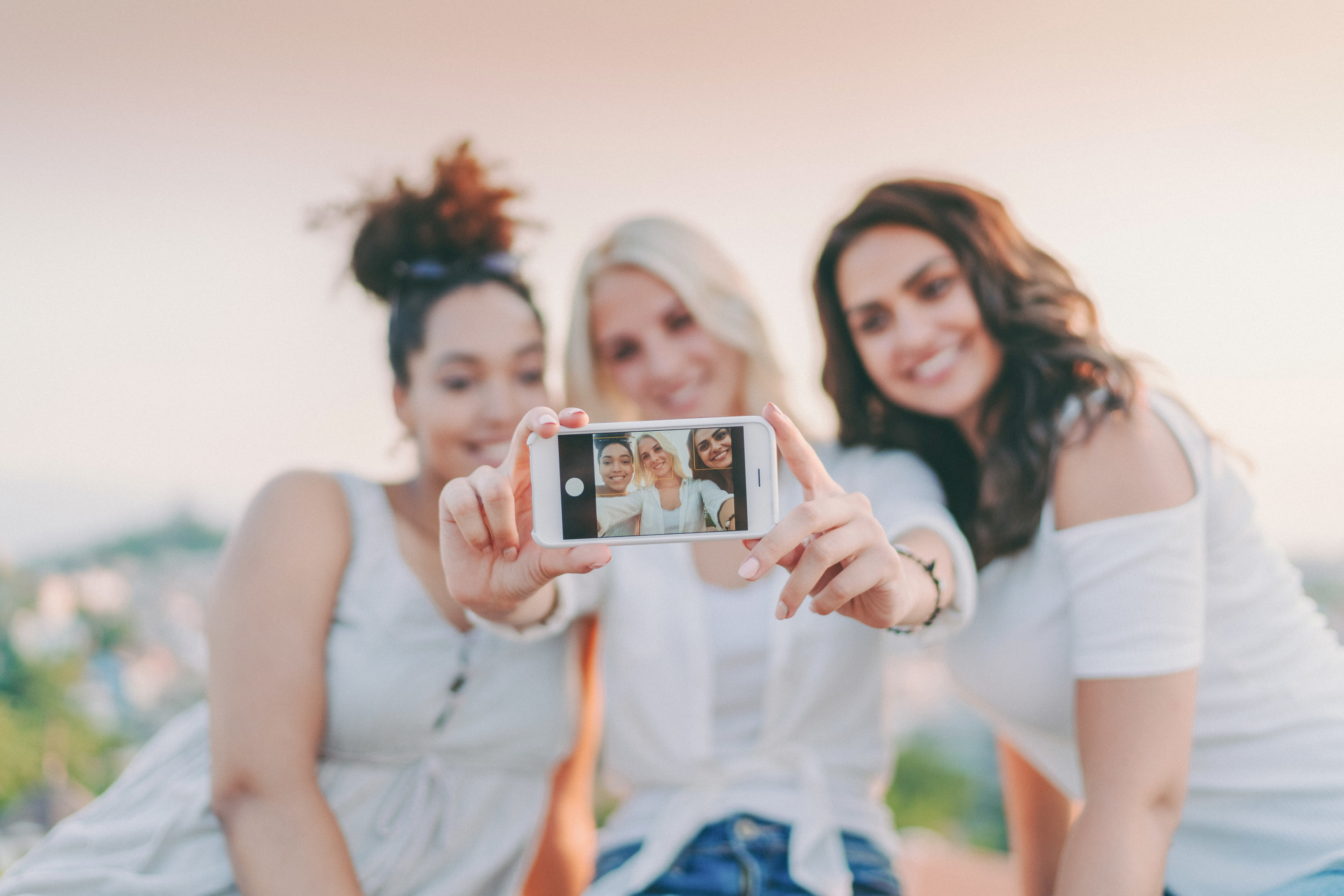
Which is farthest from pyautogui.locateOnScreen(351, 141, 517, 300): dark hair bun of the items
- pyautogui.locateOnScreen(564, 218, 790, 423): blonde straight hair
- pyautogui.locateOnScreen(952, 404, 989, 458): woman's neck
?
pyautogui.locateOnScreen(952, 404, 989, 458): woman's neck

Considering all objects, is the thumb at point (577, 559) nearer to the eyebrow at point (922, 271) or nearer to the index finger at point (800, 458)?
the index finger at point (800, 458)

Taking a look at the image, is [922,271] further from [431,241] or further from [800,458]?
[431,241]

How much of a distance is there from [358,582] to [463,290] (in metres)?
0.62

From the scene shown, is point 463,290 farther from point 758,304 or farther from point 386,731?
point 386,731

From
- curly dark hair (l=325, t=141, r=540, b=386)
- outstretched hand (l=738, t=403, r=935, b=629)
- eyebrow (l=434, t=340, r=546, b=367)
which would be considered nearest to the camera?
outstretched hand (l=738, t=403, r=935, b=629)

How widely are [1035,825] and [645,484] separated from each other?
1.34m

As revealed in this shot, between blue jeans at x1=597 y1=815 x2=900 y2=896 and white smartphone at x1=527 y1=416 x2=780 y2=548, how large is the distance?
0.72 metres

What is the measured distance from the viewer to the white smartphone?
3.16 feet

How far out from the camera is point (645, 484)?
3.17ft

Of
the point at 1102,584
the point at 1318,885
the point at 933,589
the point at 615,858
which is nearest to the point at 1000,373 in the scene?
the point at 1102,584

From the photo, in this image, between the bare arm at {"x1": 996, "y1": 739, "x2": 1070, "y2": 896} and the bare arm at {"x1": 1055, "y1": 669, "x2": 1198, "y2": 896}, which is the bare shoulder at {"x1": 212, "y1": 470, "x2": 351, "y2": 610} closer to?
the bare arm at {"x1": 1055, "y1": 669, "x2": 1198, "y2": 896}

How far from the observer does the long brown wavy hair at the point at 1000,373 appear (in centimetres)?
135

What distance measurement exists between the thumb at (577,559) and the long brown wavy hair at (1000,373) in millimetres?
772

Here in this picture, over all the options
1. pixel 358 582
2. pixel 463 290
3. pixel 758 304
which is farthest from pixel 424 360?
pixel 758 304
